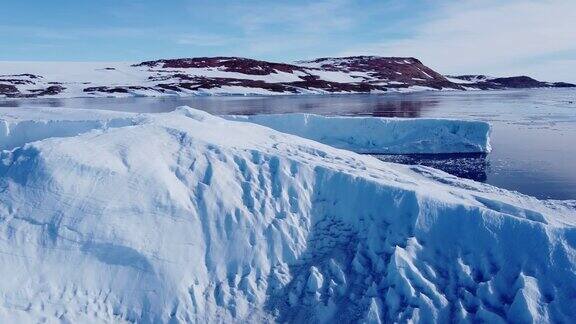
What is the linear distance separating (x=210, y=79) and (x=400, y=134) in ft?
165

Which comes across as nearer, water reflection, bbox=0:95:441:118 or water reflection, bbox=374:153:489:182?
water reflection, bbox=374:153:489:182

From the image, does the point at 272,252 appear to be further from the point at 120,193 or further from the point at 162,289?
the point at 120,193

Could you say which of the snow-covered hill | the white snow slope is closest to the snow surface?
the snow-covered hill

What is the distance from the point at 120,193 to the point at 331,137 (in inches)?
479

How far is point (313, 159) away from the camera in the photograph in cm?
830

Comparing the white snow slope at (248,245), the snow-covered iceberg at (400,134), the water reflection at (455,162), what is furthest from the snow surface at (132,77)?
the white snow slope at (248,245)

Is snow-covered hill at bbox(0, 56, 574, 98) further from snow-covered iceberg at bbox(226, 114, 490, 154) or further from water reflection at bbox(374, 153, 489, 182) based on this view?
water reflection at bbox(374, 153, 489, 182)

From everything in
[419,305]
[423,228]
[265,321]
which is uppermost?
[423,228]

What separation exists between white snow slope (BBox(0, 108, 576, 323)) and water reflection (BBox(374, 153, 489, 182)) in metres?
6.54

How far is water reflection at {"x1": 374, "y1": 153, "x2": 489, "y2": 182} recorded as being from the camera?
1339 cm

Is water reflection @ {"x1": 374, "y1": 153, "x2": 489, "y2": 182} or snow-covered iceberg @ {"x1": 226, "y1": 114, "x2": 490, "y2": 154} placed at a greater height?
snow-covered iceberg @ {"x1": 226, "y1": 114, "x2": 490, "y2": 154}

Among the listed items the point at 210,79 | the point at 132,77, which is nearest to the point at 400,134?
the point at 210,79

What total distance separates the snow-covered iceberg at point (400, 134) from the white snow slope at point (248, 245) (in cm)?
1023

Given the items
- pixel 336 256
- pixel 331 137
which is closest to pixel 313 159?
pixel 336 256
